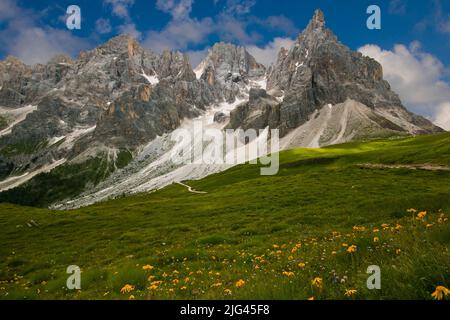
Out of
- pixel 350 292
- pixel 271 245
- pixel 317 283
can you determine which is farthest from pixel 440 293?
pixel 271 245

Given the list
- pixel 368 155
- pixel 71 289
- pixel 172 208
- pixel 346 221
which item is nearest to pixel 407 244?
pixel 71 289

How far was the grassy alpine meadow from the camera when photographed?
26.5 ft

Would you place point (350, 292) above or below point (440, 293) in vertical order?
below

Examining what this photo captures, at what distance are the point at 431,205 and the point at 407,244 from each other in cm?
1967

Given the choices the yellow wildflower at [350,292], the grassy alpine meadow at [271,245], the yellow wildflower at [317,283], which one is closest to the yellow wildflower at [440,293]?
the grassy alpine meadow at [271,245]

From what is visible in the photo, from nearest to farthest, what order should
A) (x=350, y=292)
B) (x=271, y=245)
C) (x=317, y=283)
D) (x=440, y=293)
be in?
(x=440, y=293)
(x=350, y=292)
(x=317, y=283)
(x=271, y=245)

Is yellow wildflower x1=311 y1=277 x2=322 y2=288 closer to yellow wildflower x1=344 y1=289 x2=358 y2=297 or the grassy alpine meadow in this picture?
the grassy alpine meadow

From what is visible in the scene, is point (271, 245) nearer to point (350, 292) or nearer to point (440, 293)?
point (350, 292)

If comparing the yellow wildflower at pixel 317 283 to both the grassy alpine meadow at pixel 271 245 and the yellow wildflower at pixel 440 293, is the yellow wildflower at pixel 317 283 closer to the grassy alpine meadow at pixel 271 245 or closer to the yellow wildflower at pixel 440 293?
the grassy alpine meadow at pixel 271 245

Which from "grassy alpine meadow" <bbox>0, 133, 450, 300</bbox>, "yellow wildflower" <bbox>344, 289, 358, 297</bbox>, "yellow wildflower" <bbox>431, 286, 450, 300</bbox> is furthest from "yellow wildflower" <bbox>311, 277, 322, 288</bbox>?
"yellow wildflower" <bbox>431, 286, 450, 300</bbox>

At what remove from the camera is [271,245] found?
2202cm

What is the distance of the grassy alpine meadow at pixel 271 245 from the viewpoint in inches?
318

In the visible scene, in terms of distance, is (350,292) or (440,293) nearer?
(440,293)
